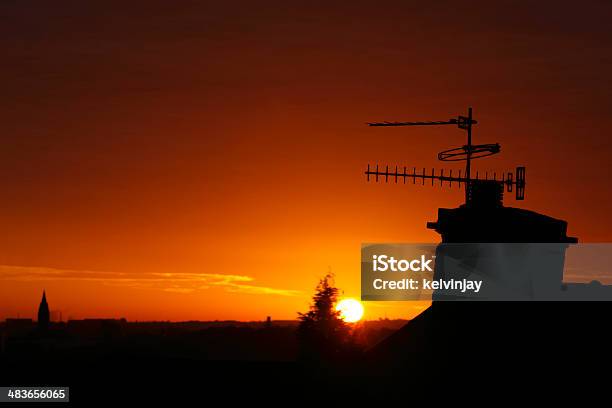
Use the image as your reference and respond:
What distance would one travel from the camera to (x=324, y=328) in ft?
391

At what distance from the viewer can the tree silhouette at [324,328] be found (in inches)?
4522

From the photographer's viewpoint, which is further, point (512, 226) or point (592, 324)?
point (512, 226)

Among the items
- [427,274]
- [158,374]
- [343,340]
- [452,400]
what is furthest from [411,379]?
[343,340]

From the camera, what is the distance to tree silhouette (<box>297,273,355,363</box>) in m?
115

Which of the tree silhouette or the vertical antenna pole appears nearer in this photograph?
A: the vertical antenna pole

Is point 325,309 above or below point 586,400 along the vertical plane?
above

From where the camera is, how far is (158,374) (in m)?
54.9

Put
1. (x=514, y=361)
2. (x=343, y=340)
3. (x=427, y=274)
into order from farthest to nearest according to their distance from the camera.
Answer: (x=343, y=340)
(x=427, y=274)
(x=514, y=361)

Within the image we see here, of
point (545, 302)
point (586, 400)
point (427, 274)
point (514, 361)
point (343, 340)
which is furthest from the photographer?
point (343, 340)

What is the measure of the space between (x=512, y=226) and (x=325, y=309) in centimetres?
6788

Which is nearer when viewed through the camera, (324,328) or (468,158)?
(468,158)

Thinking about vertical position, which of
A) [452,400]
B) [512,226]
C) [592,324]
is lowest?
[452,400]

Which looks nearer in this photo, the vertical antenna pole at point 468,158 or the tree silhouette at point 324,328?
the vertical antenna pole at point 468,158

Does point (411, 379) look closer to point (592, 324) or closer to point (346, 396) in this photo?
point (346, 396)
